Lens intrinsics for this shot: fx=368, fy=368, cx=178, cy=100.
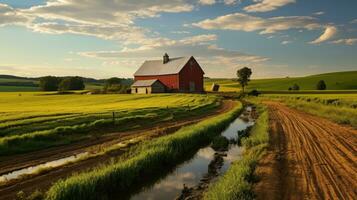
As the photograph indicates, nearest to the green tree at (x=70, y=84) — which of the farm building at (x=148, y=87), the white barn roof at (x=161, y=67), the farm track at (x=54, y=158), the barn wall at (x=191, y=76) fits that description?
the white barn roof at (x=161, y=67)

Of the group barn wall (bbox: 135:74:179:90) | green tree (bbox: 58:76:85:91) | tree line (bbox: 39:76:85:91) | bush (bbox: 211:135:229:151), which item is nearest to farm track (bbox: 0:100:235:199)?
bush (bbox: 211:135:229:151)

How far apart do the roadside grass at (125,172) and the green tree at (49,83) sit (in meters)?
114

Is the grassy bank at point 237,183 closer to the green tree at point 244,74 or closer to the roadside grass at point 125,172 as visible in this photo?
the roadside grass at point 125,172

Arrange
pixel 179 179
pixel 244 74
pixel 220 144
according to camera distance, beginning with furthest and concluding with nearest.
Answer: pixel 244 74 < pixel 220 144 < pixel 179 179

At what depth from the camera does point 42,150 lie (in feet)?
62.6

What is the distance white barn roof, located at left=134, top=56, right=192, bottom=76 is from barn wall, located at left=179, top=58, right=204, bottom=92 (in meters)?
1.31

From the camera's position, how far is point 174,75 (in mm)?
90625

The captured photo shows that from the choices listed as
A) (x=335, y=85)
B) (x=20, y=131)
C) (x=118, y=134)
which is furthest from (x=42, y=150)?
(x=335, y=85)

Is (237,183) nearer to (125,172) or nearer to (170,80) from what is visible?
(125,172)

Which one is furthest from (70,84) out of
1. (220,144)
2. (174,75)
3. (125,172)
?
(125,172)

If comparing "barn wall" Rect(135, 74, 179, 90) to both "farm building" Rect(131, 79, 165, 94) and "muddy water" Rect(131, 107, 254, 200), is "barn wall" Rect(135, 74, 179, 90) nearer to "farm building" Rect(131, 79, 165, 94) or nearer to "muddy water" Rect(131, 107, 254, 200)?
"farm building" Rect(131, 79, 165, 94)

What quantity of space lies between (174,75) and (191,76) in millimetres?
4794

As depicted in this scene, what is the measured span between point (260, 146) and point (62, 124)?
576 inches

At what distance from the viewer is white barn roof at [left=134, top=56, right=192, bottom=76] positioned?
9219cm
